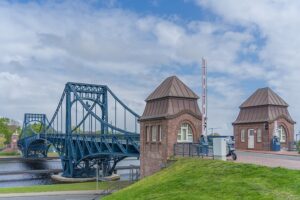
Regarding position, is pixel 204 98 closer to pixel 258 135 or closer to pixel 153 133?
pixel 153 133

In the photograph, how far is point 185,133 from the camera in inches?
1139

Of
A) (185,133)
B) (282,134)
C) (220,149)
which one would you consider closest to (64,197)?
(185,133)

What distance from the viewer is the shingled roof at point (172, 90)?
94.7 ft

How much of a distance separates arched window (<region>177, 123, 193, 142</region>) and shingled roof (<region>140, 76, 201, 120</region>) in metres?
0.99

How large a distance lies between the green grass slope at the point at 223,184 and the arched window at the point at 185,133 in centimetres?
687

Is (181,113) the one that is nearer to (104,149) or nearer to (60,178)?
(104,149)

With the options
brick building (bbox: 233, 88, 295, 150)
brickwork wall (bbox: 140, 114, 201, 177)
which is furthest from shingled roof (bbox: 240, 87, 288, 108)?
brickwork wall (bbox: 140, 114, 201, 177)

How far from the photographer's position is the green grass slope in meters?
14.4

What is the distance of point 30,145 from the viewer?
105 metres

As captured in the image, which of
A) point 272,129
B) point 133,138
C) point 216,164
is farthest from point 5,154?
point 216,164

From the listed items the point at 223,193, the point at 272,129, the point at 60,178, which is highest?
the point at 272,129

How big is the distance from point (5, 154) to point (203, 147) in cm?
10391

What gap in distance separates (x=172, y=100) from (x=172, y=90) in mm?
763

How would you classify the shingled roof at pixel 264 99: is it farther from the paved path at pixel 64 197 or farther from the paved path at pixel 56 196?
the paved path at pixel 64 197
